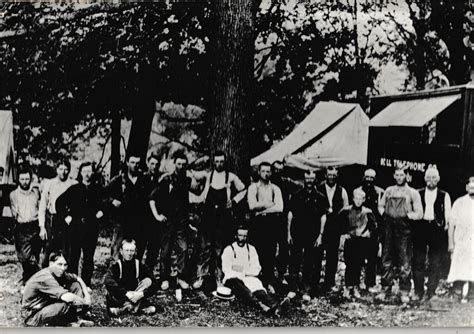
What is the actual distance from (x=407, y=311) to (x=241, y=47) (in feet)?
9.43

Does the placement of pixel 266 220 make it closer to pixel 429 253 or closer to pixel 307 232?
pixel 307 232

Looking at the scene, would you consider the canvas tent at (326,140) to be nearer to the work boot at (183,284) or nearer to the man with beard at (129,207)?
the man with beard at (129,207)

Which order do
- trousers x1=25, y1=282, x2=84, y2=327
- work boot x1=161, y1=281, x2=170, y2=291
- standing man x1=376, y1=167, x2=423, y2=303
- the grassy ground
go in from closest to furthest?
trousers x1=25, y1=282, x2=84, y2=327, the grassy ground, work boot x1=161, y1=281, x2=170, y2=291, standing man x1=376, y1=167, x2=423, y2=303

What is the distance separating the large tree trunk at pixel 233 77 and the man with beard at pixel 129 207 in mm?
833

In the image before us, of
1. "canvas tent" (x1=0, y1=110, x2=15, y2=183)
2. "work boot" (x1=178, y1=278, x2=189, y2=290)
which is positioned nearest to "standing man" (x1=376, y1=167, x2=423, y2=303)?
"work boot" (x1=178, y1=278, x2=189, y2=290)

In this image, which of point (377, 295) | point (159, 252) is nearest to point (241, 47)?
point (159, 252)

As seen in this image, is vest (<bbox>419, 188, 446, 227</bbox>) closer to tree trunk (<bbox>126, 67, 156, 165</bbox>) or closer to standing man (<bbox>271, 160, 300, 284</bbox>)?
standing man (<bbox>271, 160, 300, 284</bbox>)

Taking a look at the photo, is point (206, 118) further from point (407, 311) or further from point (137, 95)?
point (407, 311)

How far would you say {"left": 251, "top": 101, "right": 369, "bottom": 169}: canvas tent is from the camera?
6.22 metres

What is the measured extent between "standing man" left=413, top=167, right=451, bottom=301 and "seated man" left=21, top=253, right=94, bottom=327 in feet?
9.86

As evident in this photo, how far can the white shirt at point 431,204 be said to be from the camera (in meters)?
6.22

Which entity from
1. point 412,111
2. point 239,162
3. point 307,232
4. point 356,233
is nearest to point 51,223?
point 239,162

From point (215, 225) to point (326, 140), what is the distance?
1.29 meters

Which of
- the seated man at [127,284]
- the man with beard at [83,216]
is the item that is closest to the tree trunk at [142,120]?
the man with beard at [83,216]
